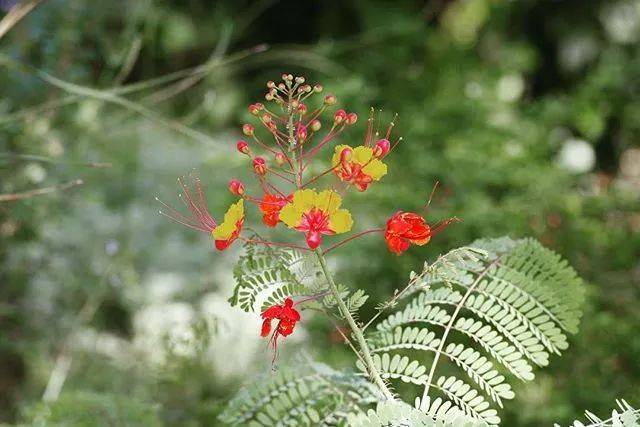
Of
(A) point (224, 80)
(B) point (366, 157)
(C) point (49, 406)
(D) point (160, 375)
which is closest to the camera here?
(B) point (366, 157)

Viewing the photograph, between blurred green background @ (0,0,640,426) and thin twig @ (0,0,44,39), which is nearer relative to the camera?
thin twig @ (0,0,44,39)

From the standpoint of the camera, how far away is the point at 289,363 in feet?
4.17

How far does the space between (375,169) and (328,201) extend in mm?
73

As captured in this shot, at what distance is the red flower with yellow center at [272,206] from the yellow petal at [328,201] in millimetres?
46

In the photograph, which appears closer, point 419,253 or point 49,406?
point 49,406

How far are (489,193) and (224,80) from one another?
2.29m

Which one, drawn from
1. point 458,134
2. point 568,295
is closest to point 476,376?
point 568,295

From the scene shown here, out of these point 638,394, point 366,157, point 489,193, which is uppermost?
point 489,193

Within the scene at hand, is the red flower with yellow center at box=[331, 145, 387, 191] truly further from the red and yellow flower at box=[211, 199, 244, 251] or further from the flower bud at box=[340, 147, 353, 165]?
the red and yellow flower at box=[211, 199, 244, 251]

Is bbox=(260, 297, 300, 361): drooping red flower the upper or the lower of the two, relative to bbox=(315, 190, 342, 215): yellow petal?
lower

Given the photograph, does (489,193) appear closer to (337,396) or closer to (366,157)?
(337,396)

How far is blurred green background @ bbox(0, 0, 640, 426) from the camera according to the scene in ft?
6.09

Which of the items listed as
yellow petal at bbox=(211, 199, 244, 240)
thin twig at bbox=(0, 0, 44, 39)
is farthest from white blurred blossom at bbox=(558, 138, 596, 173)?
yellow petal at bbox=(211, 199, 244, 240)

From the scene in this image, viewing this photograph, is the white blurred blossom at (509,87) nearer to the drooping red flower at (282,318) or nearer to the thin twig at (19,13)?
the thin twig at (19,13)
